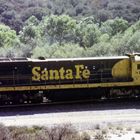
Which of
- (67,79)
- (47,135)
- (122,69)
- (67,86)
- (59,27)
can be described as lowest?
(47,135)

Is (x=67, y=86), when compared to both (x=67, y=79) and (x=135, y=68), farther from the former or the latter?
(x=135, y=68)

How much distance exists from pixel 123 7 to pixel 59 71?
125796 mm

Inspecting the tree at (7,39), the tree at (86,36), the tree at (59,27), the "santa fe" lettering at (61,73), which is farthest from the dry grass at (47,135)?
the tree at (59,27)

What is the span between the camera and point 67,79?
2900 cm

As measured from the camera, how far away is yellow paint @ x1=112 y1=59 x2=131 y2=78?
2962 centimetres

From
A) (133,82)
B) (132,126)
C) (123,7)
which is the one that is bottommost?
(132,126)

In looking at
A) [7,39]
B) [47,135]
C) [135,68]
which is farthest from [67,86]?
[7,39]

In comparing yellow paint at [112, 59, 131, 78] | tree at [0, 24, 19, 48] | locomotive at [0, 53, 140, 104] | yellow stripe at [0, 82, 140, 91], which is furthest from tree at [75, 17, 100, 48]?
yellow stripe at [0, 82, 140, 91]

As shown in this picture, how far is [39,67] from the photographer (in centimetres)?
2869

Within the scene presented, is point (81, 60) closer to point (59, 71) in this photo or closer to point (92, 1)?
point (59, 71)

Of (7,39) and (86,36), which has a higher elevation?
(7,39)

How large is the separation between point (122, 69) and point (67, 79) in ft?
12.1

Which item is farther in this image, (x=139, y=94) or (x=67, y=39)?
(x=67, y=39)

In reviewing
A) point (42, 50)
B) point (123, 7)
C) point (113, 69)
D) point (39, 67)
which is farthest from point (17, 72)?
point (123, 7)
